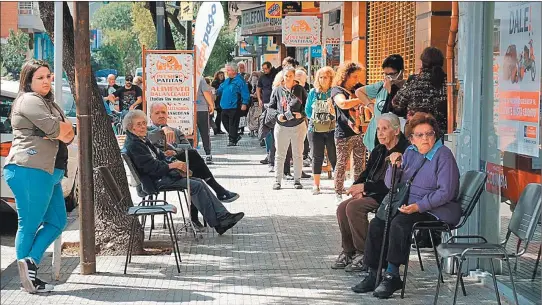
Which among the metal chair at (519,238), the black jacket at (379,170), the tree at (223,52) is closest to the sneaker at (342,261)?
the black jacket at (379,170)

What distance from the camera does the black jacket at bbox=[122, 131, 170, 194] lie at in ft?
31.0

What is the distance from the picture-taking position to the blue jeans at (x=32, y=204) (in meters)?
7.43

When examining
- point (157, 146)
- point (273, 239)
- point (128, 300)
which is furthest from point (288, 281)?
Answer: point (157, 146)

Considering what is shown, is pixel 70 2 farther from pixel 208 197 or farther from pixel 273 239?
pixel 273 239

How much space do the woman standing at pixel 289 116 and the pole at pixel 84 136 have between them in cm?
589

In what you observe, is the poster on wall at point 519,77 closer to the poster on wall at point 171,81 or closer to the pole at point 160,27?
the poster on wall at point 171,81

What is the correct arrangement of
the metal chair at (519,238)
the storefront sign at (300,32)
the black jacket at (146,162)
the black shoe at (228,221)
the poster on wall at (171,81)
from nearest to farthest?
the metal chair at (519,238), the black jacket at (146,162), the black shoe at (228,221), the poster on wall at (171,81), the storefront sign at (300,32)

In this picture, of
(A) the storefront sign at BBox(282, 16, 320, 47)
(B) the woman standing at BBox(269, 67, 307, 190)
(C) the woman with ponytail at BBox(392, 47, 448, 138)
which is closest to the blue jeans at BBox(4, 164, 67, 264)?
(C) the woman with ponytail at BBox(392, 47, 448, 138)

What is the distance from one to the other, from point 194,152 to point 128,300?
11.3ft

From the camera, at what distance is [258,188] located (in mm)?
14703

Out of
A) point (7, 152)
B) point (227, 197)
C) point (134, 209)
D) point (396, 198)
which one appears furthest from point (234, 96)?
point (396, 198)

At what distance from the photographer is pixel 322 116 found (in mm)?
13242

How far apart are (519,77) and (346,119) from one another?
5058mm

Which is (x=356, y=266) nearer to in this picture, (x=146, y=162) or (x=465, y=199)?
(x=465, y=199)
